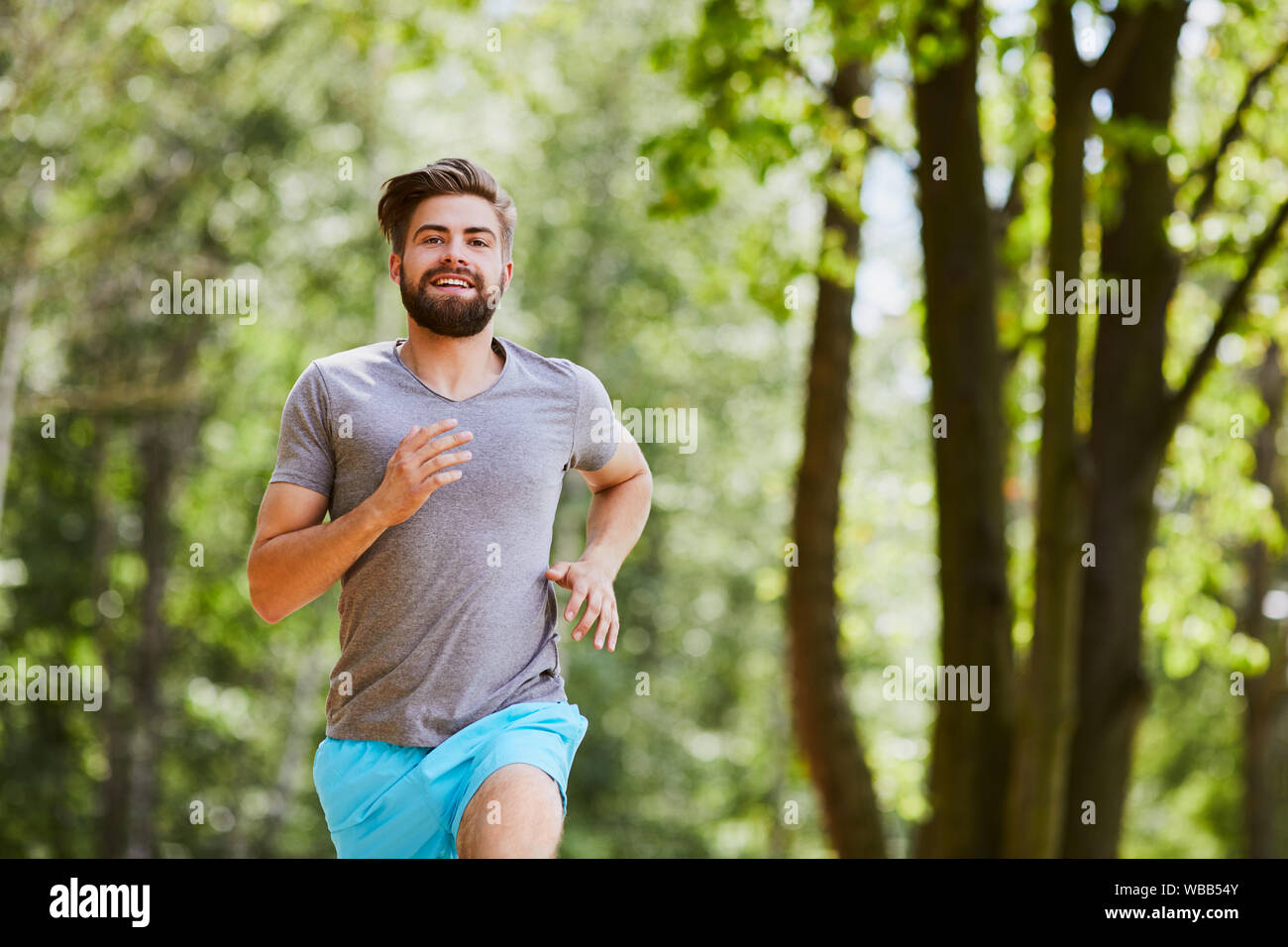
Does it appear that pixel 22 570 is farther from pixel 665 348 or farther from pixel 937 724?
pixel 937 724

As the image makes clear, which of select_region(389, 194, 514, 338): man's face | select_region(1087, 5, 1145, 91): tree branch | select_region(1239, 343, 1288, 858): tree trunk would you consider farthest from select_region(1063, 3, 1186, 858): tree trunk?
select_region(1239, 343, 1288, 858): tree trunk

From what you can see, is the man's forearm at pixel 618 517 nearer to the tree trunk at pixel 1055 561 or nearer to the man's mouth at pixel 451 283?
the man's mouth at pixel 451 283

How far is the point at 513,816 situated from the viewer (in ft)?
8.38

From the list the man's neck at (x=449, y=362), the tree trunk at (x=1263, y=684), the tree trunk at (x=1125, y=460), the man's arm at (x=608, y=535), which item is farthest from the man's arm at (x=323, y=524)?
the tree trunk at (x=1263, y=684)

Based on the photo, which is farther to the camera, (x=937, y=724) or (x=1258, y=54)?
(x=1258, y=54)

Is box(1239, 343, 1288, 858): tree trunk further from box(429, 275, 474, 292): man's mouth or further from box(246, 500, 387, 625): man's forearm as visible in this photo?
box(246, 500, 387, 625): man's forearm


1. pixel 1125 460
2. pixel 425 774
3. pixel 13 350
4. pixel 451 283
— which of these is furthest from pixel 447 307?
pixel 13 350

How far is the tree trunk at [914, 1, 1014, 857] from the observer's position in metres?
5.84

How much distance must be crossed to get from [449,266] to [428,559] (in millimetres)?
600

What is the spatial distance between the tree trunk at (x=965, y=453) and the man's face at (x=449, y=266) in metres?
3.48

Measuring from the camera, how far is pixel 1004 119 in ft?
30.8

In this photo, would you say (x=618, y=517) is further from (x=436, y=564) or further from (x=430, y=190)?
(x=430, y=190)
